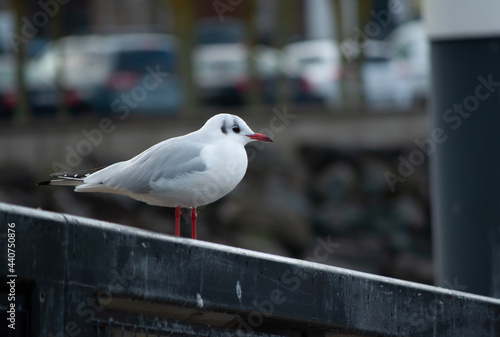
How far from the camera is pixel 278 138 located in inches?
676

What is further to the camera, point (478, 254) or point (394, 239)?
point (394, 239)

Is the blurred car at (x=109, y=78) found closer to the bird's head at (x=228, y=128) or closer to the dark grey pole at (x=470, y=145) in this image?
the dark grey pole at (x=470, y=145)

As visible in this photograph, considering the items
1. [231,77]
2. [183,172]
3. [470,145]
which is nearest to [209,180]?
[183,172]

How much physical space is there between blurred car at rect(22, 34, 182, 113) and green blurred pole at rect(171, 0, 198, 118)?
83cm

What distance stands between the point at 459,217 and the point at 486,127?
1.55 feet

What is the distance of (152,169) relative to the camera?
446 centimetres

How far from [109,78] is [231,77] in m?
2.42

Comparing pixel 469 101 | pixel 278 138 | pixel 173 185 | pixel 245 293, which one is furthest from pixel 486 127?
pixel 278 138

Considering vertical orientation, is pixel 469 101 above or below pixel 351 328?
above

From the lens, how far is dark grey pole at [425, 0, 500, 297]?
5.07 m

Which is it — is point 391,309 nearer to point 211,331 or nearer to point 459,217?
point 211,331

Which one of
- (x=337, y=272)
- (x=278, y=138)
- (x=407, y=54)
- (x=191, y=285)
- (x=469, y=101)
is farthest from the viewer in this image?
(x=407, y=54)

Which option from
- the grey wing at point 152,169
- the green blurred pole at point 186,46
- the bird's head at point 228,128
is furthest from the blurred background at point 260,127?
the grey wing at point 152,169

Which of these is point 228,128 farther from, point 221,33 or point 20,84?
point 221,33
